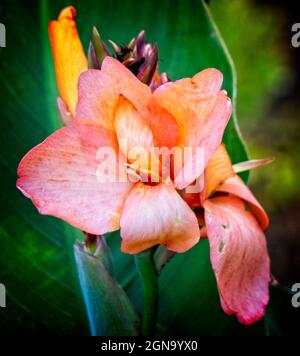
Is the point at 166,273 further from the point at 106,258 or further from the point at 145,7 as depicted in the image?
the point at 145,7

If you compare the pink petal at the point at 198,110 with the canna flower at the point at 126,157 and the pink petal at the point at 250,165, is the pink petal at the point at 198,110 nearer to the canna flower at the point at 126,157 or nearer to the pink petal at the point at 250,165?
the canna flower at the point at 126,157

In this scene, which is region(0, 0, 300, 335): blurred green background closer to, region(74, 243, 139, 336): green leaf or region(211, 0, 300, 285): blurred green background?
region(211, 0, 300, 285): blurred green background

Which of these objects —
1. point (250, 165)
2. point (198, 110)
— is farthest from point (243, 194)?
point (198, 110)

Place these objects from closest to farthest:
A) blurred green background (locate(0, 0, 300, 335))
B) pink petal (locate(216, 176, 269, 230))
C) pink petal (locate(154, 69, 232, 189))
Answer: pink petal (locate(154, 69, 232, 189)) < pink petal (locate(216, 176, 269, 230)) < blurred green background (locate(0, 0, 300, 335))

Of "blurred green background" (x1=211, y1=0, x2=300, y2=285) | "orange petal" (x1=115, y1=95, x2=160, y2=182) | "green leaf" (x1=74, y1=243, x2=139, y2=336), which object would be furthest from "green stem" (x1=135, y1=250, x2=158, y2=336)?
"blurred green background" (x1=211, y1=0, x2=300, y2=285)

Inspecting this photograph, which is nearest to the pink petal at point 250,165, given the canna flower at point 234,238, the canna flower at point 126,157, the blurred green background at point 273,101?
the canna flower at point 234,238
